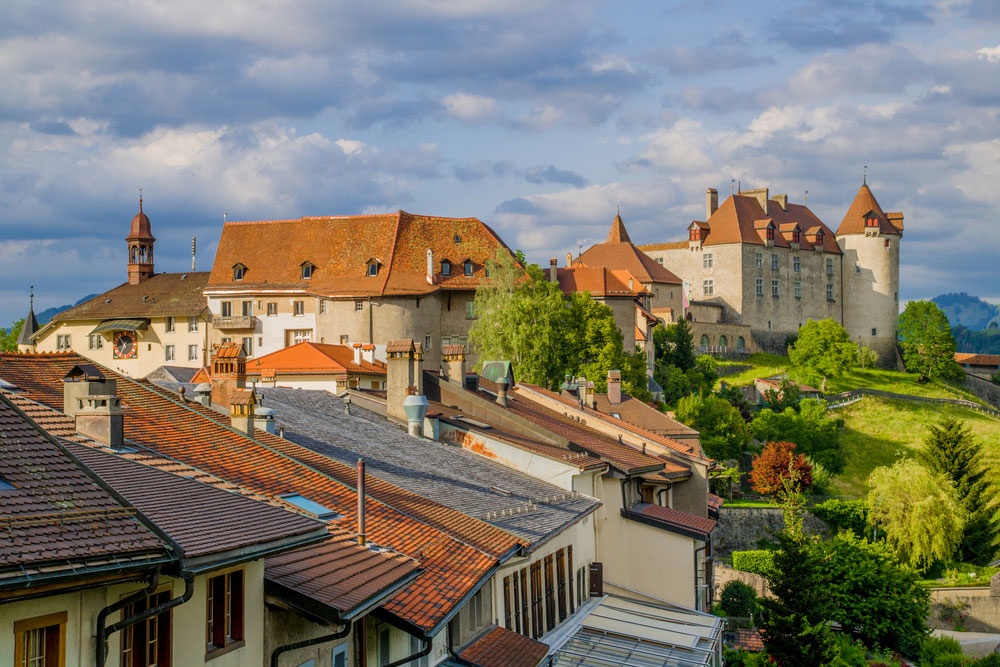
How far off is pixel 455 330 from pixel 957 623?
129 feet

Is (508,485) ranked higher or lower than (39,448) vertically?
lower

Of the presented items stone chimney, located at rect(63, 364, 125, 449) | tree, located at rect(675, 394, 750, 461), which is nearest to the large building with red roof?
tree, located at rect(675, 394, 750, 461)

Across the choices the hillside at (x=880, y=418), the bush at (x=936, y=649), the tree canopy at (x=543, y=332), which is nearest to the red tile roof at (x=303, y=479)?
the bush at (x=936, y=649)

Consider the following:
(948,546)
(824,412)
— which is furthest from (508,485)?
(824,412)

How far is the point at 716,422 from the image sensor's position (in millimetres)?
78438

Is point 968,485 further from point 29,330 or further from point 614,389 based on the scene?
point 29,330

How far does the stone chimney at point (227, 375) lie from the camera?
20.7 metres

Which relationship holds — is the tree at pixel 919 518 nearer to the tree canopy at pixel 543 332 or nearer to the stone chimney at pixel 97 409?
the tree canopy at pixel 543 332

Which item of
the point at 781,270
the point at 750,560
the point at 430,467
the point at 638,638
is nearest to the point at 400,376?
the point at 430,467

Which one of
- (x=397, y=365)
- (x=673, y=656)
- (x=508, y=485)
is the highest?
(x=397, y=365)

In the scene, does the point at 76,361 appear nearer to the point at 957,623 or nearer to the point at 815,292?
the point at 957,623

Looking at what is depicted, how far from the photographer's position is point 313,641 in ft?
36.7

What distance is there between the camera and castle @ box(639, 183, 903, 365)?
126 metres

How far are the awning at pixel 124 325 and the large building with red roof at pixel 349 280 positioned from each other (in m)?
4.91
